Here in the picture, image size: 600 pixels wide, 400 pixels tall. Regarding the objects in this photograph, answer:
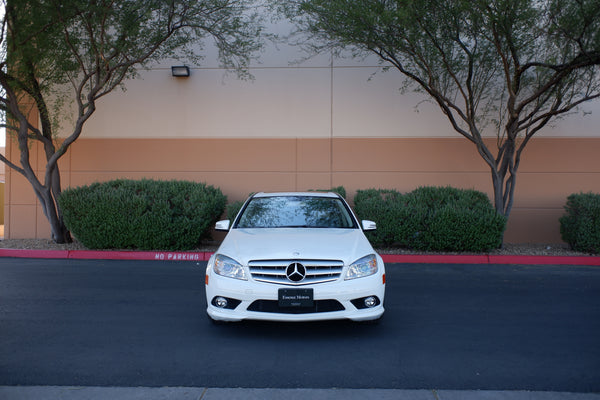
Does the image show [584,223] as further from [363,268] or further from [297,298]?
[297,298]

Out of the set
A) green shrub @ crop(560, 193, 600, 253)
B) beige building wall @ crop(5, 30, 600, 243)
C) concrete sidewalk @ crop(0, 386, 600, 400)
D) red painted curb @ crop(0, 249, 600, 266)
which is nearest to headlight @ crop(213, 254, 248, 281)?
concrete sidewalk @ crop(0, 386, 600, 400)

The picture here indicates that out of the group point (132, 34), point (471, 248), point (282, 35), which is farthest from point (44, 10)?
point (471, 248)

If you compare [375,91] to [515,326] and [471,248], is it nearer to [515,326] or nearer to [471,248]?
[471,248]

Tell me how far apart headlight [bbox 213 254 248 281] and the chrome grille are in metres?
0.11

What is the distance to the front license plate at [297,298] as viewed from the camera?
4844mm

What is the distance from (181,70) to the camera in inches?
517

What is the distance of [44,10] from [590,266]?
12.2 metres

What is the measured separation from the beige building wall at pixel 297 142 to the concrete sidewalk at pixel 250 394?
366 inches

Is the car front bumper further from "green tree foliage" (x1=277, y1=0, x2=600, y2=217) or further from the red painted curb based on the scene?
"green tree foliage" (x1=277, y1=0, x2=600, y2=217)

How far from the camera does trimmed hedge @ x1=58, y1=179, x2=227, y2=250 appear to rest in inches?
421

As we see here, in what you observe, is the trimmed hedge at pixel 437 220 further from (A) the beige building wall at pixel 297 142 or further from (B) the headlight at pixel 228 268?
(B) the headlight at pixel 228 268

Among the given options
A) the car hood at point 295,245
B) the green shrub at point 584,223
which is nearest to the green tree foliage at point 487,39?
the green shrub at point 584,223

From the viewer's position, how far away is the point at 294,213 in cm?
650

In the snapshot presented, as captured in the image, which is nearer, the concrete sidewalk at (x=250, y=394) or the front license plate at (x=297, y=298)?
the concrete sidewalk at (x=250, y=394)
